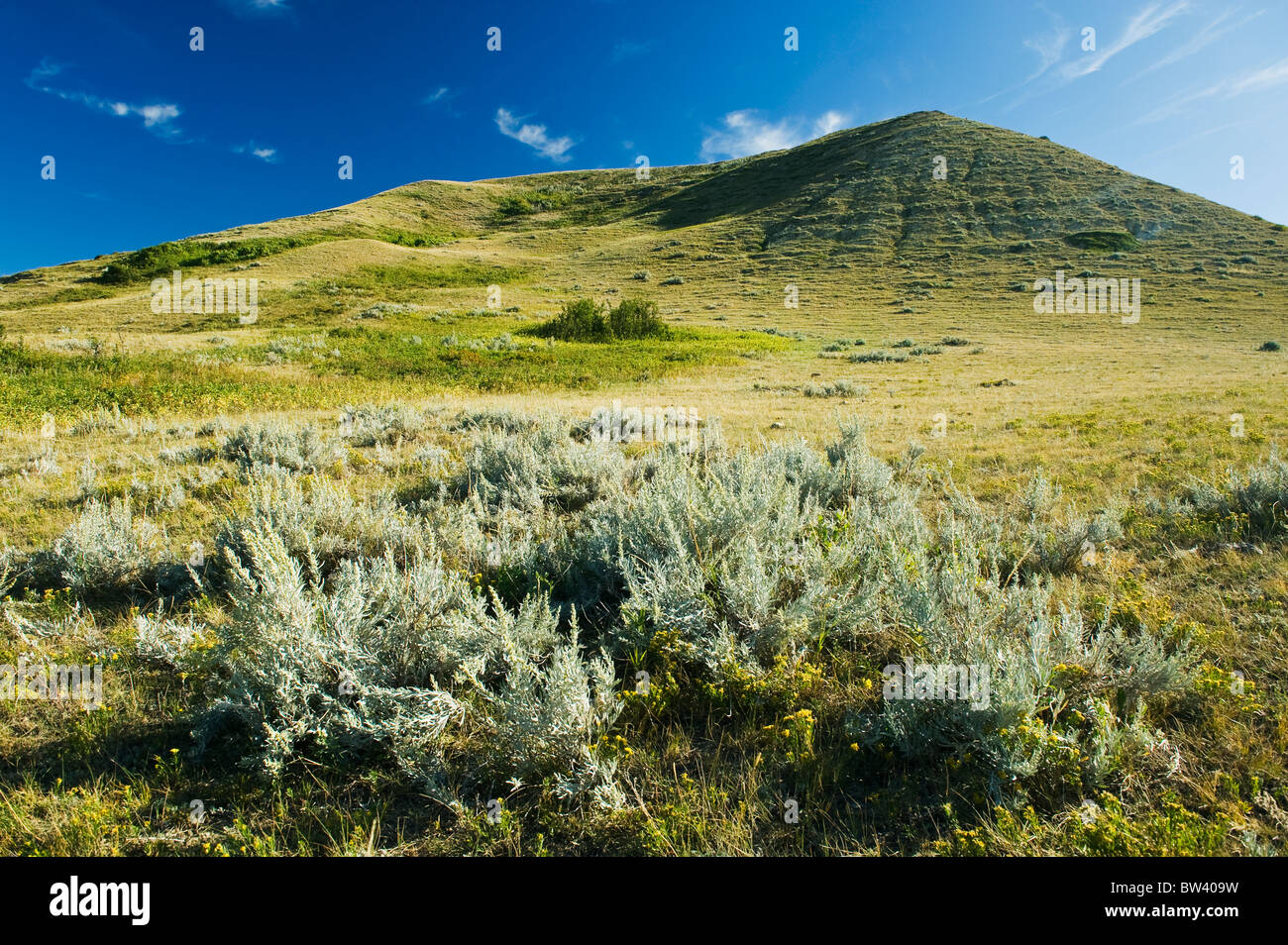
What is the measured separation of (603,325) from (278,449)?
21531mm

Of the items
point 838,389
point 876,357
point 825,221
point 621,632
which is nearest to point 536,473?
point 621,632

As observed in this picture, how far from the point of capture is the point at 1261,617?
10.9 ft

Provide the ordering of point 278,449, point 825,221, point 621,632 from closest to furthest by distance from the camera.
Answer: point 621,632, point 278,449, point 825,221

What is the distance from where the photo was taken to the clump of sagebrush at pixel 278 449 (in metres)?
7.36

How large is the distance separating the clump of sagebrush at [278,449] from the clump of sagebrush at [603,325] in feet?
63.3

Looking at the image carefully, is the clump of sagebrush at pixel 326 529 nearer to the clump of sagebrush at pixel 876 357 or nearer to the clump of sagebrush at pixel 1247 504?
the clump of sagebrush at pixel 1247 504

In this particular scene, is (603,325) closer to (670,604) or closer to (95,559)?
(95,559)

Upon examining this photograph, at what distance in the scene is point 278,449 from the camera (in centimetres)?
755

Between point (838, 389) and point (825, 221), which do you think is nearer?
point (838, 389)

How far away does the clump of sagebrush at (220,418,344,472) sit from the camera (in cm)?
736

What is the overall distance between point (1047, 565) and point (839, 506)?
1869mm

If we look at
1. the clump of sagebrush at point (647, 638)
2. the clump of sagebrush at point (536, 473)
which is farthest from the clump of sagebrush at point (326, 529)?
the clump of sagebrush at point (536, 473)
